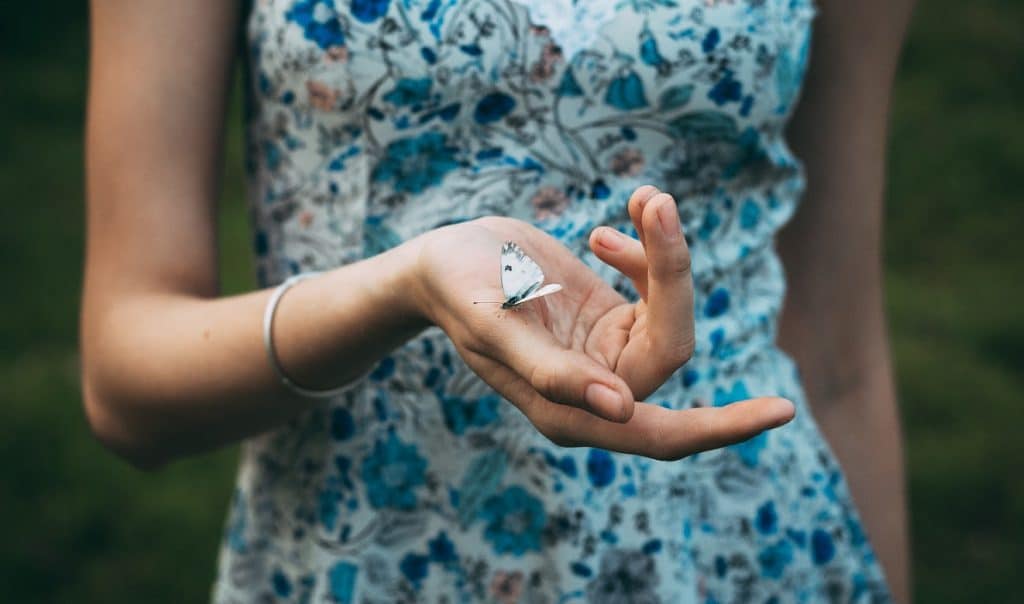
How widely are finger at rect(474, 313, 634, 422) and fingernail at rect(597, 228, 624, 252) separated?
11cm

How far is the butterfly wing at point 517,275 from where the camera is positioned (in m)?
0.95

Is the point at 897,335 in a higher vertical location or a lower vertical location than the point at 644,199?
lower

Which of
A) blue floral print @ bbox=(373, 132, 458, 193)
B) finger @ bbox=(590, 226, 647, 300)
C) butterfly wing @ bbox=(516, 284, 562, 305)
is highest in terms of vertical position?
blue floral print @ bbox=(373, 132, 458, 193)

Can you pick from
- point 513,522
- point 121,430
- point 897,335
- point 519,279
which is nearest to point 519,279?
point 519,279

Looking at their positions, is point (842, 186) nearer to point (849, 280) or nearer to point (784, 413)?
point (849, 280)

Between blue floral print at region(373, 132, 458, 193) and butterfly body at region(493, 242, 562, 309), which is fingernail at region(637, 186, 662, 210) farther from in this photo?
blue floral print at region(373, 132, 458, 193)

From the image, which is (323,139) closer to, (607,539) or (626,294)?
(626,294)

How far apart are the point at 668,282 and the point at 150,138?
0.68 metres

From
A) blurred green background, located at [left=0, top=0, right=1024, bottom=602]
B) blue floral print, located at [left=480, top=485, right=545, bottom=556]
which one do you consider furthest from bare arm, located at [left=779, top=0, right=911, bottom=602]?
blurred green background, located at [left=0, top=0, right=1024, bottom=602]

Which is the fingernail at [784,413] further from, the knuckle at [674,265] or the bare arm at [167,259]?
the bare arm at [167,259]

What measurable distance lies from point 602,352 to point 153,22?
661mm

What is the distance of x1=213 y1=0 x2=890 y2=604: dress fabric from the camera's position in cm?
125

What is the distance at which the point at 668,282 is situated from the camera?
0.92 m

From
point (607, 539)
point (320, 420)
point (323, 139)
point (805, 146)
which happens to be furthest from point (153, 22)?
point (805, 146)
